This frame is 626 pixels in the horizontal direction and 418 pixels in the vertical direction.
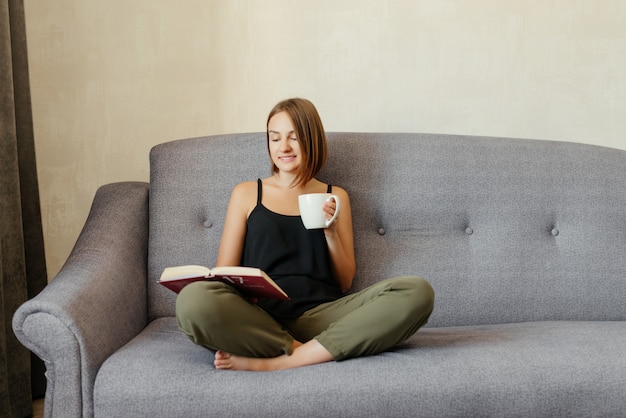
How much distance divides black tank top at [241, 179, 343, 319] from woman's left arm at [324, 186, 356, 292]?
3 centimetres

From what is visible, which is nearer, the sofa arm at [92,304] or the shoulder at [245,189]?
the sofa arm at [92,304]

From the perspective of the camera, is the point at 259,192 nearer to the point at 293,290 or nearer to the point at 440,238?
the point at 293,290

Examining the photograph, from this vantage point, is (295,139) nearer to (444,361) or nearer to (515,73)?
(444,361)

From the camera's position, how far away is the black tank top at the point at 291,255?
1.89m

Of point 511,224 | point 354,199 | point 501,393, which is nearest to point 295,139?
point 354,199

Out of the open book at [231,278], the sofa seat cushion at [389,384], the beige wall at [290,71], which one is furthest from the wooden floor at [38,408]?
the open book at [231,278]

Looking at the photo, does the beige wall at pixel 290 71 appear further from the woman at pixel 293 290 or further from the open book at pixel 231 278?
the open book at pixel 231 278

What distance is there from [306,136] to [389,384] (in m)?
0.77

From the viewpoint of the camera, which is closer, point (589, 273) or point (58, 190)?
point (589, 273)

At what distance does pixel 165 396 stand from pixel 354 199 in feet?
2.97

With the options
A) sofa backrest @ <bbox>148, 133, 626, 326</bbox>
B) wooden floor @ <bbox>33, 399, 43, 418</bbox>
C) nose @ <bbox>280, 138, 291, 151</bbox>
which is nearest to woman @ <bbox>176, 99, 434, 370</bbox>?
nose @ <bbox>280, 138, 291, 151</bbox>

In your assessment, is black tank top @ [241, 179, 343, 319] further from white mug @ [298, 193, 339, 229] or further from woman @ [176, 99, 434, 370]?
white mug @ [298, 193, 339, 229]

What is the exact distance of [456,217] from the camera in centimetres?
215

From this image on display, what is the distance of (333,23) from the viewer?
2.52m
